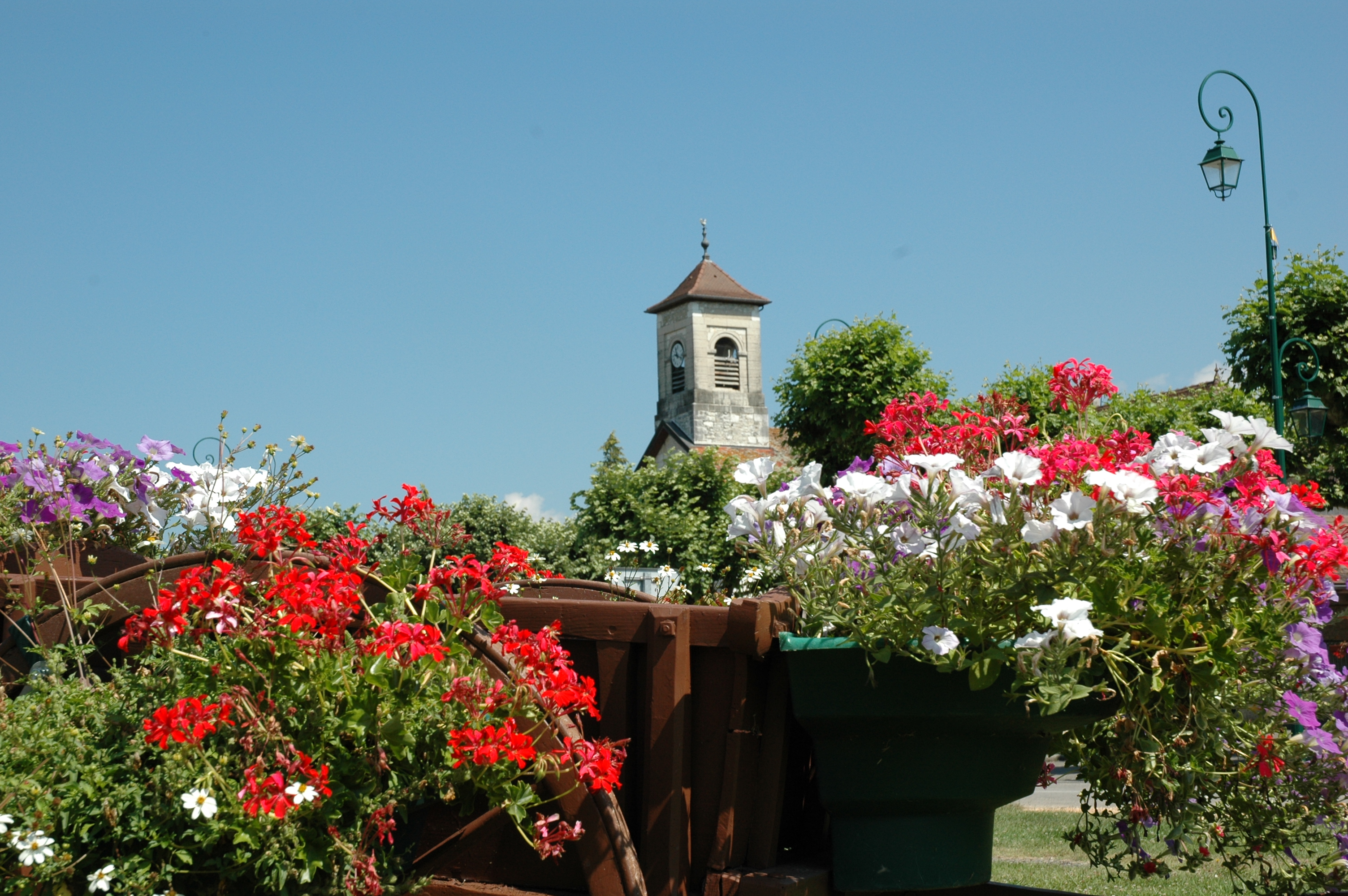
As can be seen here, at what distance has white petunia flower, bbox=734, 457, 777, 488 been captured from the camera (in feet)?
7.29

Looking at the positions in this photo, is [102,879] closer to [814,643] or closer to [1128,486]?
[814,643]

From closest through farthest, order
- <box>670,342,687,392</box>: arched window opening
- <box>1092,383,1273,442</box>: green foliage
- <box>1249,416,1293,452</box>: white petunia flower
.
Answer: <box>1249,416,1293,452</box>: white petunia flower < <box>1092,383,1273,442</box>: green foliage < <box>670,342,687,392</box>: arched window opening

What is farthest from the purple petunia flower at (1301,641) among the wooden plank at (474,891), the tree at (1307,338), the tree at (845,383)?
the tree at (845,383)

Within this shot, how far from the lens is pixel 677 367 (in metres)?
56.4

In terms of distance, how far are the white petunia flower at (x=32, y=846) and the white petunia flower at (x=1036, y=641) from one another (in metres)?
1.57

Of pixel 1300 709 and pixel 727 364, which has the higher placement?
pixel 727 364

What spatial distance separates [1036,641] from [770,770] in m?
0.70

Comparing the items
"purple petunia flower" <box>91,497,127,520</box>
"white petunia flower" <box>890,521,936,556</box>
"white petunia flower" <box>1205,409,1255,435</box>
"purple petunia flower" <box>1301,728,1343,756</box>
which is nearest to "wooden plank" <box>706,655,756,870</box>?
"white petunia flower" <box>890,521,936,556</box>

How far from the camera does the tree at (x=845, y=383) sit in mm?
23734

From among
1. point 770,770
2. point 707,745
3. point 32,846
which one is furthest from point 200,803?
point 770,770

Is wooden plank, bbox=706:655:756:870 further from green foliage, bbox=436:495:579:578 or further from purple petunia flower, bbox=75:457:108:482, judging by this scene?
green foliage, bbox=436:495:579:578

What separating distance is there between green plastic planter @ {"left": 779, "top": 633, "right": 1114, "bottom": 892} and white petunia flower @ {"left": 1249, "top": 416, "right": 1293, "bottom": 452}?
0.53 metres

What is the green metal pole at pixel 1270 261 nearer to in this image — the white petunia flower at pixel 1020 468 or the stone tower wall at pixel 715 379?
the white petunia flower at pixel 1020 468

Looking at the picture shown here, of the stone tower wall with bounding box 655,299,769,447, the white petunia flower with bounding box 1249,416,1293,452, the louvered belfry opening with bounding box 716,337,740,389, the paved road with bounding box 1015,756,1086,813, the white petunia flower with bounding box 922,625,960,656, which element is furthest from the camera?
the louvered belfry opening with bounding box 716,337,740,389
